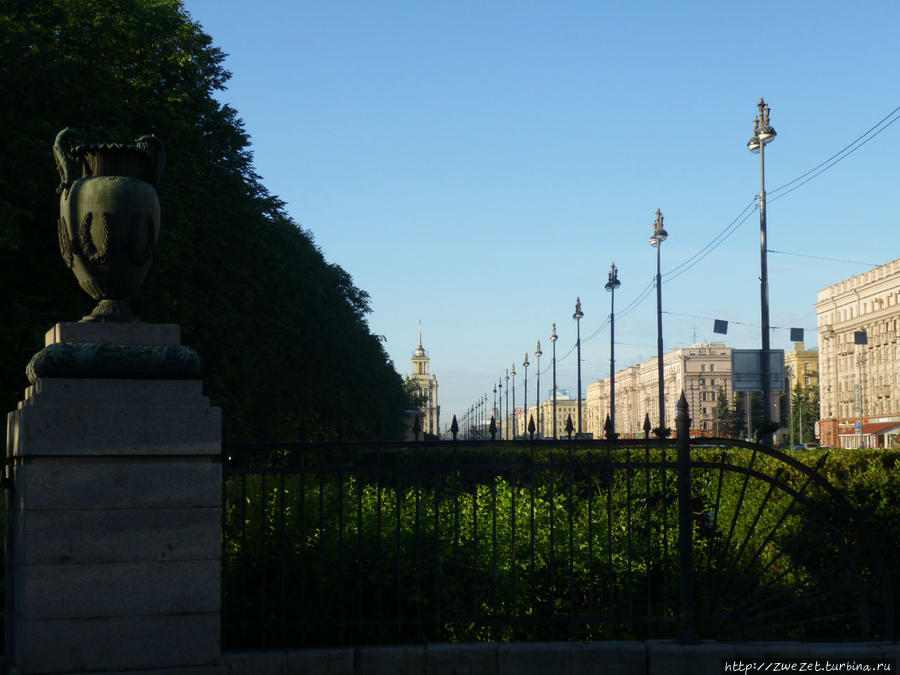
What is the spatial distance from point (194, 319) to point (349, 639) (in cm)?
1896

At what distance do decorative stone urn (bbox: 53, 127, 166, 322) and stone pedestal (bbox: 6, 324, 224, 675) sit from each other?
0.43m

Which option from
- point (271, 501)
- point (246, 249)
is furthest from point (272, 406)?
point (271, 501)

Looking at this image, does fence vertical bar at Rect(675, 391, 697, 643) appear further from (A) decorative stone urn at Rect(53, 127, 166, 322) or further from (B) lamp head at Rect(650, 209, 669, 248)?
(B) lamp head at Rect(650, 209, 669, 248)

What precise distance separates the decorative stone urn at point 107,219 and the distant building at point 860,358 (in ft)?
290

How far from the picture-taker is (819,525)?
8.35 m

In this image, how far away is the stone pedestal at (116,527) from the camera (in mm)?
6422

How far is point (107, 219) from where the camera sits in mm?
6887

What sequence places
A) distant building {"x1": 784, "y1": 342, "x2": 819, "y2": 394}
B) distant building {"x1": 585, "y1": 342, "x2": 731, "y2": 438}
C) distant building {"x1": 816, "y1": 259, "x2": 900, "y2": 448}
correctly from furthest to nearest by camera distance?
1. distant building {"x1": 585, "y1": 342, "x2": 731, "y2": 438}
2. distant building {"x1": 784, "y1": 342, "x2": 819, "y2": 394}
3. distant building {"x1": 816, "y1": 259, "x2": 900, "y2": 448}

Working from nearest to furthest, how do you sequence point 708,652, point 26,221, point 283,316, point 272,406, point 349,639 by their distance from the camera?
point 708,652 → point 349,639 → point 26,221 → point 283,316 → point 272,406

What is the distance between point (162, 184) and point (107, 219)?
15895mm

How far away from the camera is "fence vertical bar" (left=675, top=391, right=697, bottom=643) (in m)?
7.33

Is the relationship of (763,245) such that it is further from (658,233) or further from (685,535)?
(685,535)

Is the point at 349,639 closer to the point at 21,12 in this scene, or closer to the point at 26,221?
the point at 26,221

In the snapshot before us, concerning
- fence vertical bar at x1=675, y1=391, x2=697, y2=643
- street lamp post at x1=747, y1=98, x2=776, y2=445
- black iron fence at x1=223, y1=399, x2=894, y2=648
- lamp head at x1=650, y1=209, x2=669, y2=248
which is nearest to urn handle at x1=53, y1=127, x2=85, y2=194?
black iron fence at x1=223, y1=399, x2=894, y2=648
